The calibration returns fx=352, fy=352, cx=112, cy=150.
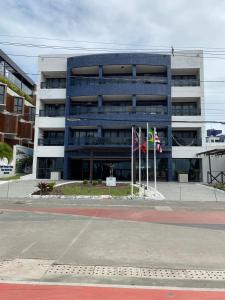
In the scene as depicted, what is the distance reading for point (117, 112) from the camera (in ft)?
156

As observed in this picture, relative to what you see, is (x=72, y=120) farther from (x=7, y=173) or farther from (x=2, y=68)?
(x=2, y=68)

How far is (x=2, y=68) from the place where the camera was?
200 ft

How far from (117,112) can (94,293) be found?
42.3 metres

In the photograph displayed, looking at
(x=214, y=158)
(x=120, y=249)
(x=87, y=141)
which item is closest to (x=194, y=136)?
(x=214, y=158)

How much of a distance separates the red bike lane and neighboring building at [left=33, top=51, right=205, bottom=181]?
38.1 meters

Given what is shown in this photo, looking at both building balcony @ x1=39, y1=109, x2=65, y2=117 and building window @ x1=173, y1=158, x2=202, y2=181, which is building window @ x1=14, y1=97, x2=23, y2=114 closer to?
building balcony @ x1=39, y1=109, x2=65, y2=117

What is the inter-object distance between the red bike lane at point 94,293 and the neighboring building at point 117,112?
38069 mm

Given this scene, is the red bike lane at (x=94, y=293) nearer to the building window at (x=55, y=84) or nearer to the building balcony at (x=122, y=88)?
the building balcony at (x=122, y=88)

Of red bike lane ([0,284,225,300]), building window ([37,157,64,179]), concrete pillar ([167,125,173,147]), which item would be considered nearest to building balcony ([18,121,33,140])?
building window ([37,157,64,179])

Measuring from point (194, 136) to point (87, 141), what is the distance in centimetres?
1495

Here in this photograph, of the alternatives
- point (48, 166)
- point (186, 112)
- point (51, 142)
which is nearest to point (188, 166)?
point (186, 112)

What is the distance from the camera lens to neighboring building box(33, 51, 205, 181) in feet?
152

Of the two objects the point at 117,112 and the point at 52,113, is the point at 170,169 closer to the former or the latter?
the point at 117,112

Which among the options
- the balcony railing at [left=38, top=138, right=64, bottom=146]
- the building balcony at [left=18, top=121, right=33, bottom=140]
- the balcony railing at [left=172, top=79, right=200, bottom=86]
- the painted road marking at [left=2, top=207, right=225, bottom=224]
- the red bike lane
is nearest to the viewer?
the red bike lane
